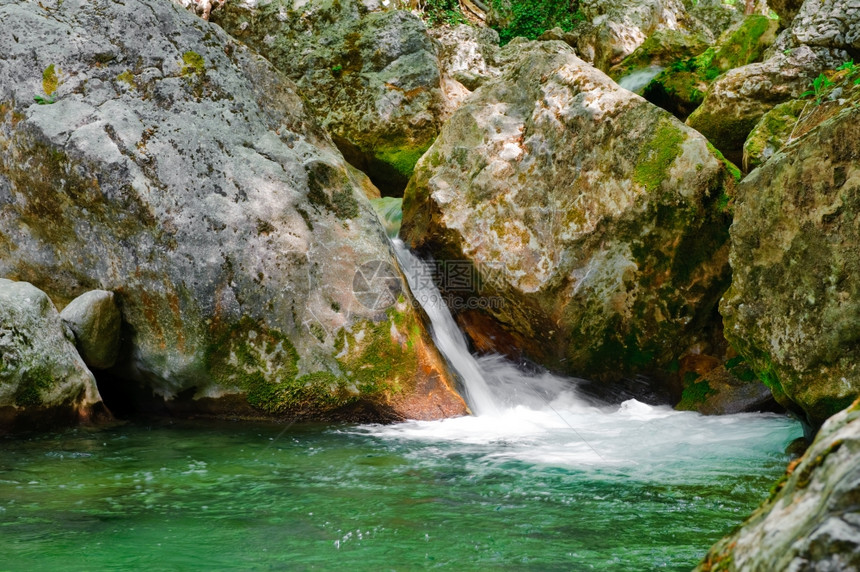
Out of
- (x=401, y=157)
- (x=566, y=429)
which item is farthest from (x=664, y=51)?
(x=566, y=429)

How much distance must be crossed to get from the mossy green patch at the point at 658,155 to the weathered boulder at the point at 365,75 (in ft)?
15.1

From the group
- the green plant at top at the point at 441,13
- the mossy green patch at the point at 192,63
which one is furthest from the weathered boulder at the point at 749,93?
the green plant at top at the point at 441,13

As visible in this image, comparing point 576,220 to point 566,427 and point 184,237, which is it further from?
point 184,237

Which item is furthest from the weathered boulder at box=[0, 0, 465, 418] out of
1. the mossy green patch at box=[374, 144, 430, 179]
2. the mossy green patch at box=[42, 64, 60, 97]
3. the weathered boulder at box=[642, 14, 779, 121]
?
the weathered boulder at box=[642, 14, 779, 121]

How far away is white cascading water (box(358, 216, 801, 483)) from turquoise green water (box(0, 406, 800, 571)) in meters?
0.03

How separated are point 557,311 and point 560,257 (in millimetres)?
492

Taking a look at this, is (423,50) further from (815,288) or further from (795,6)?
(815,288)

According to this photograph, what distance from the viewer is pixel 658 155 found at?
605cm

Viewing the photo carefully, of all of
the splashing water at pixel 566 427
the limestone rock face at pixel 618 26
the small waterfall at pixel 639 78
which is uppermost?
the limestone rock face at pixel 618 26

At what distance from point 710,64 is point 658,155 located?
4.91 meters

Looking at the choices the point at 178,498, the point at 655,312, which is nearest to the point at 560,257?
the point at 655,312

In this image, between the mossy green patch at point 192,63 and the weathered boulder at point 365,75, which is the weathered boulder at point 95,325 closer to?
the mossy green patch at point 192,63

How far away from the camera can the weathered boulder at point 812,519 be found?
1205mm

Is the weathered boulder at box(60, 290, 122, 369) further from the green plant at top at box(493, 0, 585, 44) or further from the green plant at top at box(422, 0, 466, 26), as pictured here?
the green plant at top at box(493, 0, 585, 44)
